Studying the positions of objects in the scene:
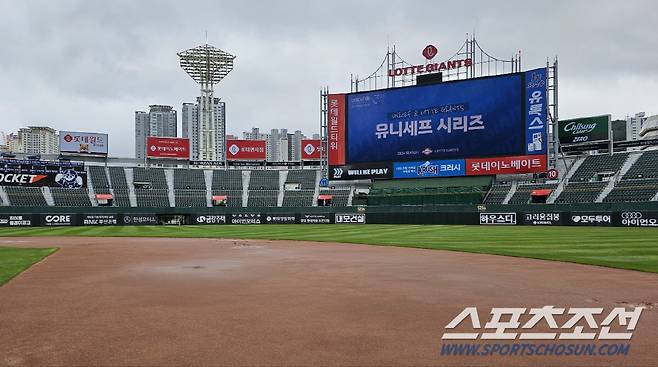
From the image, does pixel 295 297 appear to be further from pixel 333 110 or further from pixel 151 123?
pixel 151 123

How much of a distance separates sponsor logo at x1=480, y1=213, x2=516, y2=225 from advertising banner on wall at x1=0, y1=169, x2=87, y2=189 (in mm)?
48851

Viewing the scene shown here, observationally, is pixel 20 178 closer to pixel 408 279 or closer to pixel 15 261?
pixel 15 261

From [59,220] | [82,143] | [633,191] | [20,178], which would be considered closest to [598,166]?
[633,191]

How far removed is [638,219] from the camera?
3625cm

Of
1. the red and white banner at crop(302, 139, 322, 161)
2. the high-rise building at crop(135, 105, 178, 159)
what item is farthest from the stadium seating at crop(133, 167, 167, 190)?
the high-rise building at crop(135, 105, 178, 159)

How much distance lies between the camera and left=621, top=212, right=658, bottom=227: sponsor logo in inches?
1403

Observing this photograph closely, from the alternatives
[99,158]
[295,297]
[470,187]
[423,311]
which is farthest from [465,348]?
[99,158]

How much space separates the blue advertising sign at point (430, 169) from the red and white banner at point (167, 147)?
40398 mm

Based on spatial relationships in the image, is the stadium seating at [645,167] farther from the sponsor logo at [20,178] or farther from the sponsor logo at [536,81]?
the sponsor logo at [20,178]

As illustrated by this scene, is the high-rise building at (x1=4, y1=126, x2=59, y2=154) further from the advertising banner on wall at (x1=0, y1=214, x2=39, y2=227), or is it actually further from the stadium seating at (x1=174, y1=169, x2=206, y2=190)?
the advertising banner on wall at (x1=0, y1=214, x2=39, y2=227)

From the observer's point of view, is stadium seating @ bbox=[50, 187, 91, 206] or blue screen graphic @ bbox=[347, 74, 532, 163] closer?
blue screen graphic @ bbox=[347, 74, 532, 163]

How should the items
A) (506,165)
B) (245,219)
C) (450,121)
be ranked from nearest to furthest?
(506,165) → (450,121) → (245,219)

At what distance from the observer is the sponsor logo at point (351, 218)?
5219 cm

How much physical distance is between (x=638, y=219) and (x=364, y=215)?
85.5 ft
